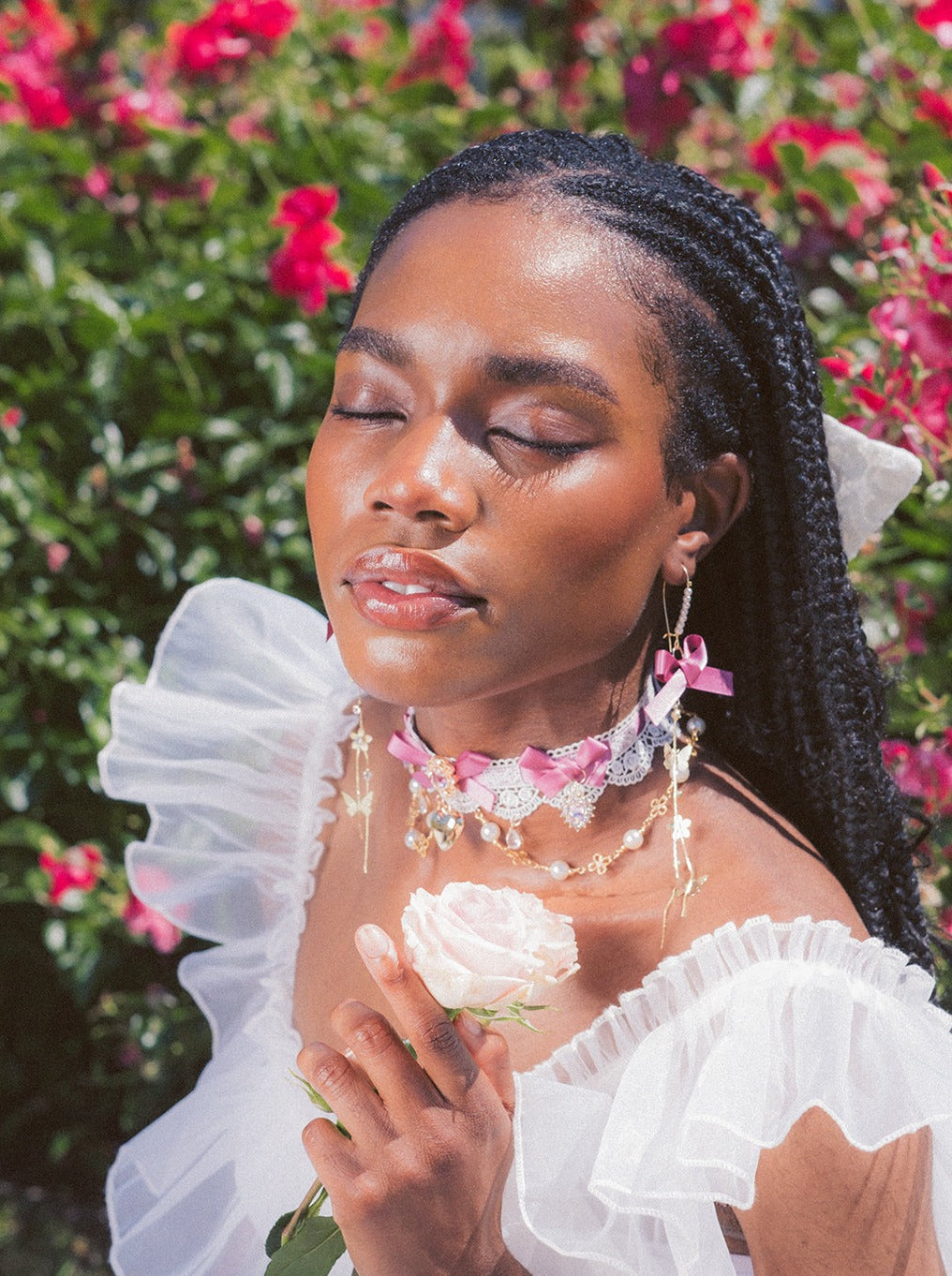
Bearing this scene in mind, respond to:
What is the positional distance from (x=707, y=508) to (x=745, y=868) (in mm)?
441

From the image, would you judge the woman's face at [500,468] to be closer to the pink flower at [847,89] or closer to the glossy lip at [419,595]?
the glossy lip at [419,595]

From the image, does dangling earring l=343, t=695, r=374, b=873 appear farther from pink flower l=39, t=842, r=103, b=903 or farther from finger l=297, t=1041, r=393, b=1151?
pink flower l=39, t=842, r=103, b=903

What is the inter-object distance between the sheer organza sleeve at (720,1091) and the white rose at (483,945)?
132 mm

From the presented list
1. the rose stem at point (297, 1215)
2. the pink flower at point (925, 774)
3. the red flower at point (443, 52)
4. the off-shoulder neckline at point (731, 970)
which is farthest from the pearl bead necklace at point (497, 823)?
the red flower at point (443, 52)

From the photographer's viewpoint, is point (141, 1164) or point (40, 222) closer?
point (141, 1164)

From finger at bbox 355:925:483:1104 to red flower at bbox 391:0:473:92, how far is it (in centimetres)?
289

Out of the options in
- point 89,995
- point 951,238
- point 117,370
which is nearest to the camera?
point 951,238

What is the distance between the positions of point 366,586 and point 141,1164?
1181 millimetres

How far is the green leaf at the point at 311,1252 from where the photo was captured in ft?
4.85

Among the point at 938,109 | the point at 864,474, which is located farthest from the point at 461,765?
the point at 938,109

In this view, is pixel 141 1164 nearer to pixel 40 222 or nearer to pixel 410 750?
pixel 410 750

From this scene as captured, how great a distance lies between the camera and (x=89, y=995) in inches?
122

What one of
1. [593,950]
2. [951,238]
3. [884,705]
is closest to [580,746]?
[593,950]

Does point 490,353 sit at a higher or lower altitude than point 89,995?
higher
